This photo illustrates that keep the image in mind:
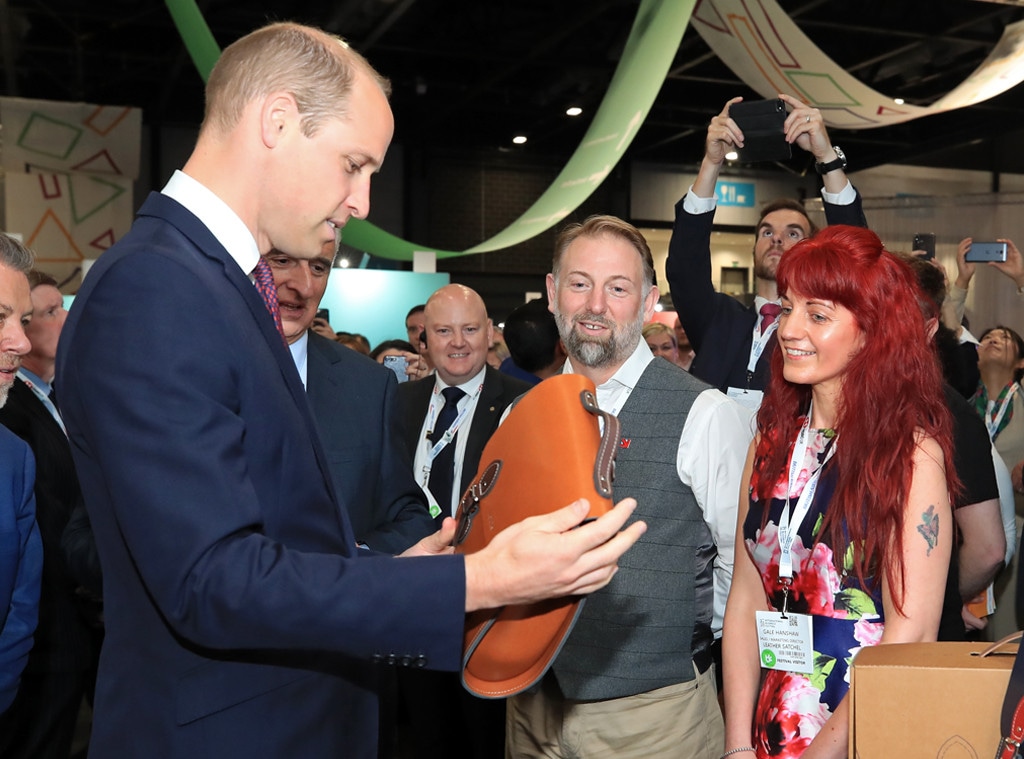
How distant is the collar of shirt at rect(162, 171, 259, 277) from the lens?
3.97 feet

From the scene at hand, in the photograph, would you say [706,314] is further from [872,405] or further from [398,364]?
[398,364]

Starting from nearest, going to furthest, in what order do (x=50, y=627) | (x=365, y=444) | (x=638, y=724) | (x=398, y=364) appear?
(x=638, y=724)
(x=365, y=444)
(x=50, y=627)
(x=398, y=364)

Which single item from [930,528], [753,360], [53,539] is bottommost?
[53,539]

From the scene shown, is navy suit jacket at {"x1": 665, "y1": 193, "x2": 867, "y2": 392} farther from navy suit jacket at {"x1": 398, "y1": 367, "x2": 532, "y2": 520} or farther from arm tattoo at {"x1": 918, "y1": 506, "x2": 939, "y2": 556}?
Result: arm tattoo at {"x1": 918, "y1": 506, "x2": 939, "y2": 556}

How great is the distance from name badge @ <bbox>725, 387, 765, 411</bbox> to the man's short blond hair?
6.36 ft

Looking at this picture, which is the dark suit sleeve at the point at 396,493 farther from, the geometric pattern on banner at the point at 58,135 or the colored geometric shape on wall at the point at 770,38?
the geometric pattern on banner at the point at 58,135

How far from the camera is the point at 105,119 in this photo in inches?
336

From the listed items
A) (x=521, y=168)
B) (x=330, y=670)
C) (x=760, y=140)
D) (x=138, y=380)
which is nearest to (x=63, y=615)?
(x=330, y=670)

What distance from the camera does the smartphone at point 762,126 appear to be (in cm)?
306

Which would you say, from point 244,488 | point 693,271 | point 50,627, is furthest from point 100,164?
point 244,488

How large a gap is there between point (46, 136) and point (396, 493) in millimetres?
7477

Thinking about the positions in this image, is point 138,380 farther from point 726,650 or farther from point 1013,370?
point 1013,370

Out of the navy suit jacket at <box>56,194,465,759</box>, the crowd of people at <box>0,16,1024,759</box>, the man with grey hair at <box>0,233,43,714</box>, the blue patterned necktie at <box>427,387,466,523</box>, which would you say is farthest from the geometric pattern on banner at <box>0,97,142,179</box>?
the navy suit jacket at <box>56,194,465,759</box>

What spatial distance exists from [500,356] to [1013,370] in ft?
10.5
